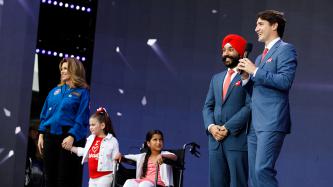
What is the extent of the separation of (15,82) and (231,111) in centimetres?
300

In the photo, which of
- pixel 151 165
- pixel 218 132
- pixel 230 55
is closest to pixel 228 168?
pixel 218 132

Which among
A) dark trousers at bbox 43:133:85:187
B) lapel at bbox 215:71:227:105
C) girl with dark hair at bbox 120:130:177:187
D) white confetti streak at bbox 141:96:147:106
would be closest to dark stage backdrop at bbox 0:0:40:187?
white confetti streak at bbox 141:96:147:106

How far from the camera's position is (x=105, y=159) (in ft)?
16.6

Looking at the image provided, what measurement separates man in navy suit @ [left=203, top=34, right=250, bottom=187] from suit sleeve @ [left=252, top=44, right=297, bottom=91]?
669 mm

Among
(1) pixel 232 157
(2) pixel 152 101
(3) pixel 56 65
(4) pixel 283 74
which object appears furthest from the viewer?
(2) pixel 152 101

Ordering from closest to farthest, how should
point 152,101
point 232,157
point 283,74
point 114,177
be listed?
point 283,74 → point 232,157 → point 114,177 → point 152,101

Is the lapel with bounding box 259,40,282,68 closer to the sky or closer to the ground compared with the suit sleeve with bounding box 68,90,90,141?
closer to the sky

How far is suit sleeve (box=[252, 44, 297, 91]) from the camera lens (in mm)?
3471

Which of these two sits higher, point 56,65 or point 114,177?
point 56,65

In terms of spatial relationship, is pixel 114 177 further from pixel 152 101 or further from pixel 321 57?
pixel 321 57

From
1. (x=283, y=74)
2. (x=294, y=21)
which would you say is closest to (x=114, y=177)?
(x=283, y=74)

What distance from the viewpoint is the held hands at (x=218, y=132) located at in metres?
4.14

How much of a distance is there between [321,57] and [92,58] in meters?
2.61

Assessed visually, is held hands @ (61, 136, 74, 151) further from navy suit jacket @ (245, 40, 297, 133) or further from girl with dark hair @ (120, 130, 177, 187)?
navy suit jacket @ (245, 40, 297, 133)
